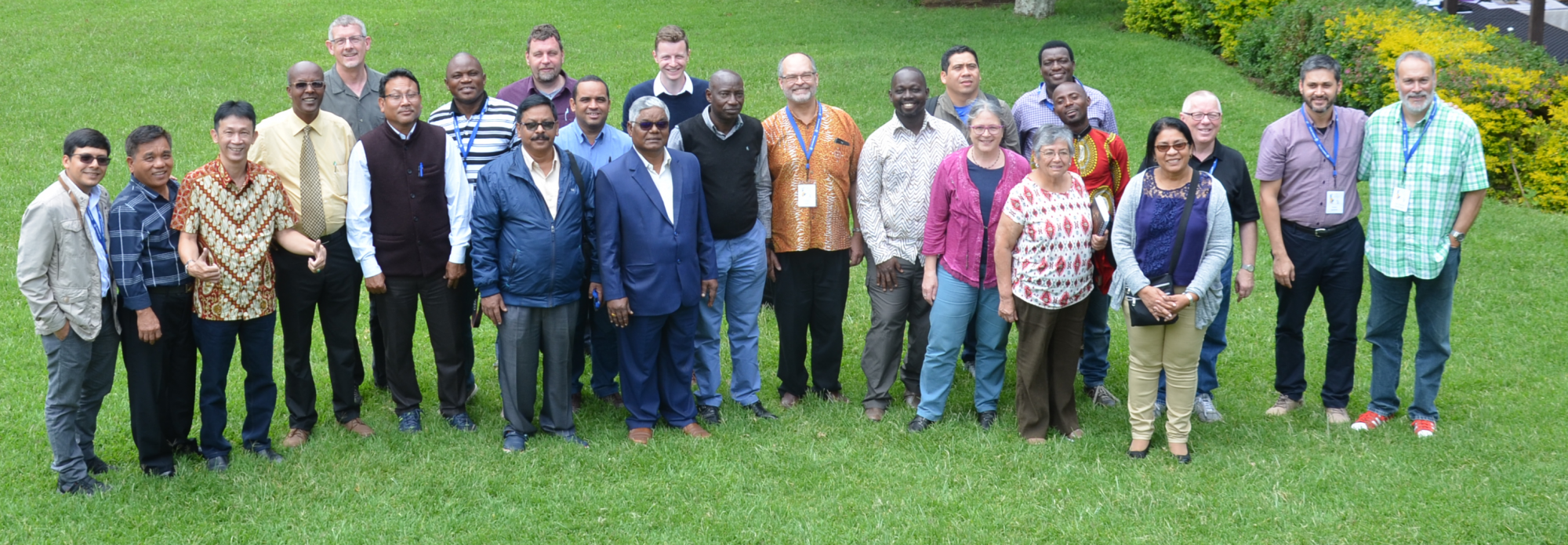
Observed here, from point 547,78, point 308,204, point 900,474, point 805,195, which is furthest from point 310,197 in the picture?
point 900,474

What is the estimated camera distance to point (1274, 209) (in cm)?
655

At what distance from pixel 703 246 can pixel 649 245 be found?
38 cm

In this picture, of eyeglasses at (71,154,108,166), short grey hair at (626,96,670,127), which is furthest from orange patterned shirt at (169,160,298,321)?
short grey hair at (626,96,670,127)

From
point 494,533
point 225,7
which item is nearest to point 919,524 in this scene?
point 494,533

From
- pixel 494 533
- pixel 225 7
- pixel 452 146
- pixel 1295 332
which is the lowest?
pixel 494 533

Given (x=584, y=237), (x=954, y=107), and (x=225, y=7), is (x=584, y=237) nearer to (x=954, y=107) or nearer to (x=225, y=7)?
(x=954, y=107)

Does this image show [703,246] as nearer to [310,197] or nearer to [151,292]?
[310,197]

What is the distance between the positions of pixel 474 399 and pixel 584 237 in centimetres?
160

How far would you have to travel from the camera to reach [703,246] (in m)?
6.46

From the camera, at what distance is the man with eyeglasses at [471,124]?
6.59 m

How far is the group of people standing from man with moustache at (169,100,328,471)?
0.01 meters

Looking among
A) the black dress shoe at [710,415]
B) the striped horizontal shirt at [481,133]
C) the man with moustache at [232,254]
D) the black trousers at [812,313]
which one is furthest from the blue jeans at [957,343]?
the man with moustache at [232,254]

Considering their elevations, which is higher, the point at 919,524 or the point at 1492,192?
the point at 1492,192

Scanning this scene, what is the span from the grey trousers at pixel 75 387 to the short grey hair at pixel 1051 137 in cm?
452
